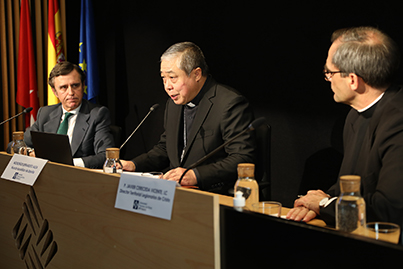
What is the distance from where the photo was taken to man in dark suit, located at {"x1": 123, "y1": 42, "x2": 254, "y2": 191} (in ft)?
7.93

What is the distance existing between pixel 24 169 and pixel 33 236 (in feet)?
1.01

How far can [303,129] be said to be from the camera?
329cm

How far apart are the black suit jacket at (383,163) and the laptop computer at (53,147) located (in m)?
1.22

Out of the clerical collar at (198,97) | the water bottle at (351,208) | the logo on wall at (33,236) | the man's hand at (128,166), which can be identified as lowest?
the logo on wall at (33,236)

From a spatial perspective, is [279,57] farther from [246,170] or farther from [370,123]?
[246,170]

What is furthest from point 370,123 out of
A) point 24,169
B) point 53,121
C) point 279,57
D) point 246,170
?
point 53,121

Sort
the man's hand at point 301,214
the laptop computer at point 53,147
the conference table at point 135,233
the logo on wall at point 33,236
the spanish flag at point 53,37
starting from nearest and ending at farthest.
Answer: the conference table at point 135,233
the man's hand at point 301,214
the logo on wall at point 33,236
the laptop computer at point 53,147
the spanish flag at point 53,37

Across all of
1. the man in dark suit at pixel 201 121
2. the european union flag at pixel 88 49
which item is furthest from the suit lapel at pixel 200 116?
the european union flag at pixel 88 49

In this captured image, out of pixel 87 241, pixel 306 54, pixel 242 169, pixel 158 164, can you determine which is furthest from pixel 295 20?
pixel 87 241

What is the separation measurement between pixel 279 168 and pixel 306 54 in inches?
36.5

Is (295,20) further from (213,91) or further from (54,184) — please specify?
(54,184)

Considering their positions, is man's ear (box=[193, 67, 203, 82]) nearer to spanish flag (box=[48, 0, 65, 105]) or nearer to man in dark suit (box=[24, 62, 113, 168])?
man in dark suit (box=[24, 62, 113, 168])

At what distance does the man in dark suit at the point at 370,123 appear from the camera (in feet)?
4.93

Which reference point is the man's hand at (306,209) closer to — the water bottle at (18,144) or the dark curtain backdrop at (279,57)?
the dark curtain backdrop at (279,57)
